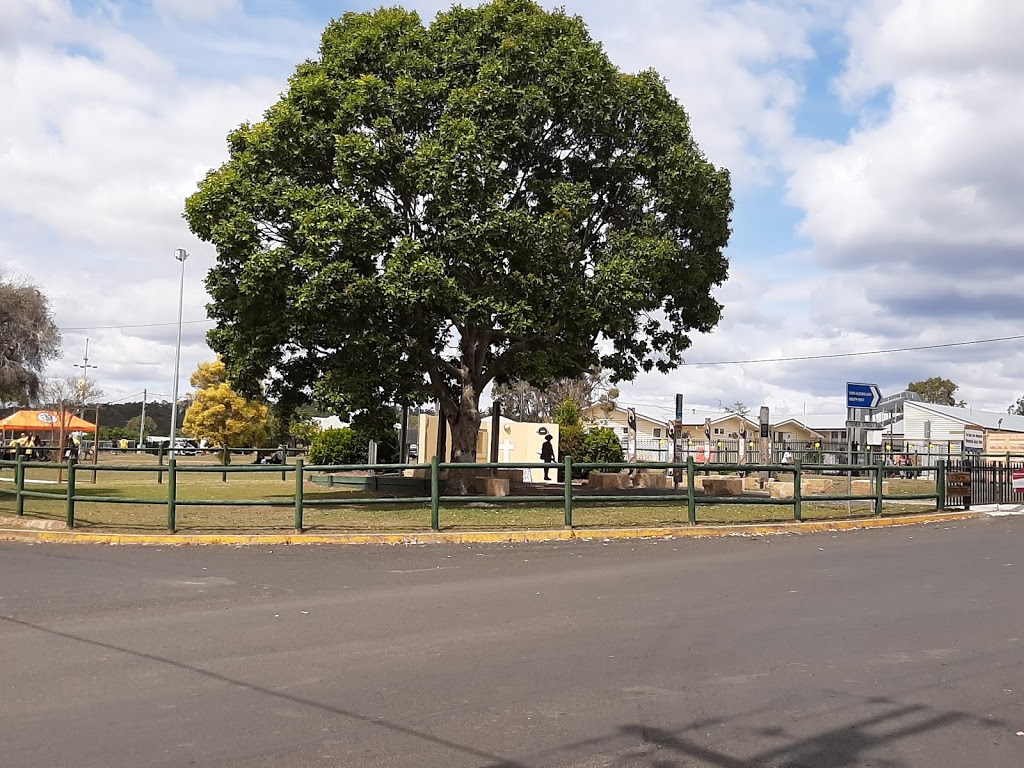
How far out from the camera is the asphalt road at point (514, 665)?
4.98m

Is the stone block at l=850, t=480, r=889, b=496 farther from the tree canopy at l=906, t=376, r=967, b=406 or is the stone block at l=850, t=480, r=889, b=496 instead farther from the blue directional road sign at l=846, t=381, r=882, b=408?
the tree canopy at l=906, t=376, r=967, b=406

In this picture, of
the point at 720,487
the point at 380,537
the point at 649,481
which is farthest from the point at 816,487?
the point at 380,537

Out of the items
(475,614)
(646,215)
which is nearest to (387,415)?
(646,215)

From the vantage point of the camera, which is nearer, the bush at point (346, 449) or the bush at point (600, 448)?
the bush at point (346, 449)

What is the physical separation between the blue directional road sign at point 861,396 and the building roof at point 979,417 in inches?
2021

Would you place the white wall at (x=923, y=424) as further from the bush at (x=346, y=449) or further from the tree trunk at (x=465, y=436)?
the tree trunk at (x=465, y=436)

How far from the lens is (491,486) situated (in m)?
23.5

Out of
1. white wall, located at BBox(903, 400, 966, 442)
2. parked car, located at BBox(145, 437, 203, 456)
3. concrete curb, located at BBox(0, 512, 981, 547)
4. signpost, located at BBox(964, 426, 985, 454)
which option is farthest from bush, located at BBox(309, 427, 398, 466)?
white wall, located at BBox(903, 400, 966, 442)

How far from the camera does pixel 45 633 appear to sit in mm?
7914

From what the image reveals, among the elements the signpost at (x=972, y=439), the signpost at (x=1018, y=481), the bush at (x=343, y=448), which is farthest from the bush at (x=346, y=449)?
the signpost at (x=972, y=439)

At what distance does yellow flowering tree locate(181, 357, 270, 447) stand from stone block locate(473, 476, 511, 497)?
4156 centimetres

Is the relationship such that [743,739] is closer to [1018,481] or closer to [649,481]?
[1018,481]

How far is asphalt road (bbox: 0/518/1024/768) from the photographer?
4984mm

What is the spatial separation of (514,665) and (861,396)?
16.3 m
